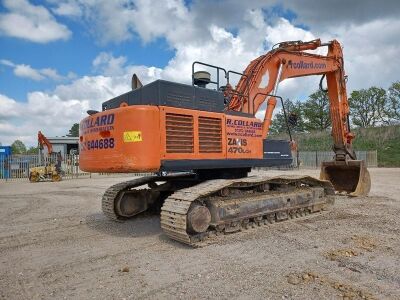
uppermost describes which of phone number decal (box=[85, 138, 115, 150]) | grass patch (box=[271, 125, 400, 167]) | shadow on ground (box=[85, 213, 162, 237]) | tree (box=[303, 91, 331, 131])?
tree (box=[303, 91, 331, 131])

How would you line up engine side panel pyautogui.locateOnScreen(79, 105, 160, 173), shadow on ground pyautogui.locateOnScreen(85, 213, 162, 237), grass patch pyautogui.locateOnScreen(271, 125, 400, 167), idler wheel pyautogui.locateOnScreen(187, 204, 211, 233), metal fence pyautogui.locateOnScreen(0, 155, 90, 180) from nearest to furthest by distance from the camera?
engine side panel pyautogui.locateOnScreen(79, 105, 160, 173), idler wheel pyautogui.locateOnScreen(187, 204, 211, 233), shadow on ground pyautogui.locateOnScreen(85, 213, 162, 237), metal fence pyautogui.locateOnScreen(0, 155, 90, 180), grass patch pyautogui.locateOnScreen(271, 125, 400, 167)

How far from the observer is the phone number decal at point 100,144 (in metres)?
6.19

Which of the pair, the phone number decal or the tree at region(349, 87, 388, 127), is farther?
the tree at region(349, 87, 388, 127)

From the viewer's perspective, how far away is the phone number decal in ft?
20.3

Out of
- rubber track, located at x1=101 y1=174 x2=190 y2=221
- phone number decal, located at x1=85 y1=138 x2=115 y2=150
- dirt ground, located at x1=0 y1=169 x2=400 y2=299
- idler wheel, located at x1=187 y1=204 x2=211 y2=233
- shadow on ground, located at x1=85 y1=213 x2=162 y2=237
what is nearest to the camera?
dirt ground, located at x1=0 y1=169 x2=400 y2=299

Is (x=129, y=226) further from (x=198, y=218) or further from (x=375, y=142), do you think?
(x=375, y=142)

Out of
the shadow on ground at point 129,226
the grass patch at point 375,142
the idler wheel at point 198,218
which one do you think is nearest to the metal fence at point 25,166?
the shadow on ground at point 129,226

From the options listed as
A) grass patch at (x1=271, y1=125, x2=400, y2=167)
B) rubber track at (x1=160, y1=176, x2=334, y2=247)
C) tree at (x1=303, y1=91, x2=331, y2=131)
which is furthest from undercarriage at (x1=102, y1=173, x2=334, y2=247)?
tree at (x1=303, y1=91, x2=331, y2=131)

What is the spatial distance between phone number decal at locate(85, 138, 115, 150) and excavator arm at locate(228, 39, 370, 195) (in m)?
2.78

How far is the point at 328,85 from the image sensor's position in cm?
1176

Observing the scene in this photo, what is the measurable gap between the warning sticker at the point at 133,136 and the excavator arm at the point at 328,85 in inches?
102

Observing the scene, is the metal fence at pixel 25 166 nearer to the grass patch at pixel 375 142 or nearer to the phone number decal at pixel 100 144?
the phone number decal at pixel 100 144

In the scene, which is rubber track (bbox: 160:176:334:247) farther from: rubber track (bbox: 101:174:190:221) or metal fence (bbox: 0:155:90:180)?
metal fence (bbox: 0:155:90:180)

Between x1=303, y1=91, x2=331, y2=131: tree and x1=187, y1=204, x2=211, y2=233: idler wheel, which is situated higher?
x1=303, y1=91, x2=331, y2=131: tree
